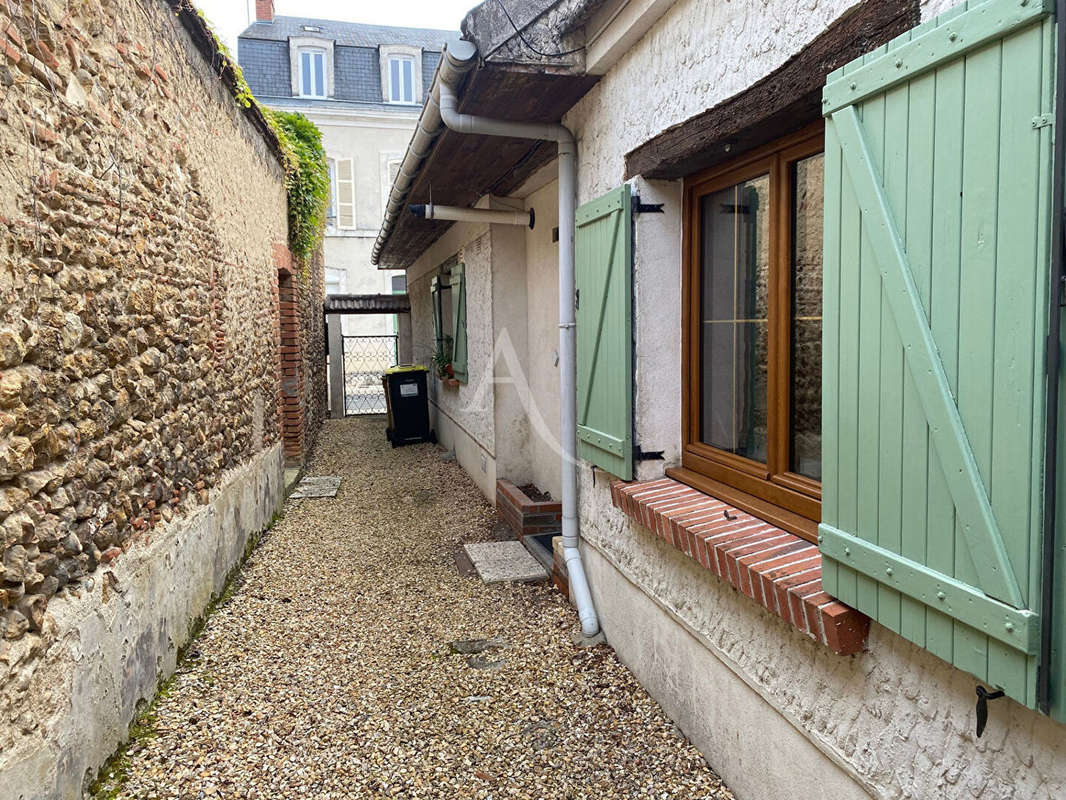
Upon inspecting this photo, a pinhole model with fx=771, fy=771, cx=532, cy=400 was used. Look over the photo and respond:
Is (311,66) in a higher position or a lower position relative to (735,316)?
higher

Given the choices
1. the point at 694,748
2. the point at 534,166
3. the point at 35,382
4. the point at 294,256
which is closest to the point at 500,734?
the point at 694,748

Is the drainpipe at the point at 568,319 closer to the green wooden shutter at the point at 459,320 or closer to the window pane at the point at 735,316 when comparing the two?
the window pane at the point at 735,316

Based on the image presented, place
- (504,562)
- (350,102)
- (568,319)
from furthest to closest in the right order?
(350,102), (504,562), (568,319)

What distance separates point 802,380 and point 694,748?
4.84ft

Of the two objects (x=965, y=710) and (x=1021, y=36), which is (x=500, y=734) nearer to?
(x=965, y=710)

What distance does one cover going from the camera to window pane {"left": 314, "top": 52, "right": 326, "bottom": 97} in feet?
69.1

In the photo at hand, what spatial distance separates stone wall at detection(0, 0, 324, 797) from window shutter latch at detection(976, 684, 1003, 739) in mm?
2365

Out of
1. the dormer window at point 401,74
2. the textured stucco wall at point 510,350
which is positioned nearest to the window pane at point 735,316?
the textured stucco wall at point 510,350

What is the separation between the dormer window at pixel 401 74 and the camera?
838 inches

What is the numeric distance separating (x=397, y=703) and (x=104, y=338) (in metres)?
1.91

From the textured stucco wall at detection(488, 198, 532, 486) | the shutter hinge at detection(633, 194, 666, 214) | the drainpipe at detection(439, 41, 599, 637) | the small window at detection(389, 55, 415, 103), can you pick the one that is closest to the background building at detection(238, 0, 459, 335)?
the small window at detection(389, 55, 415, 103)

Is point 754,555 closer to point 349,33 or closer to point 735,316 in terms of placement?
point 735,316

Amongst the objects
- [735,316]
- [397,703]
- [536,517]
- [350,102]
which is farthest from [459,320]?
[350,102]

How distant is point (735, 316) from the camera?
9.48ft
